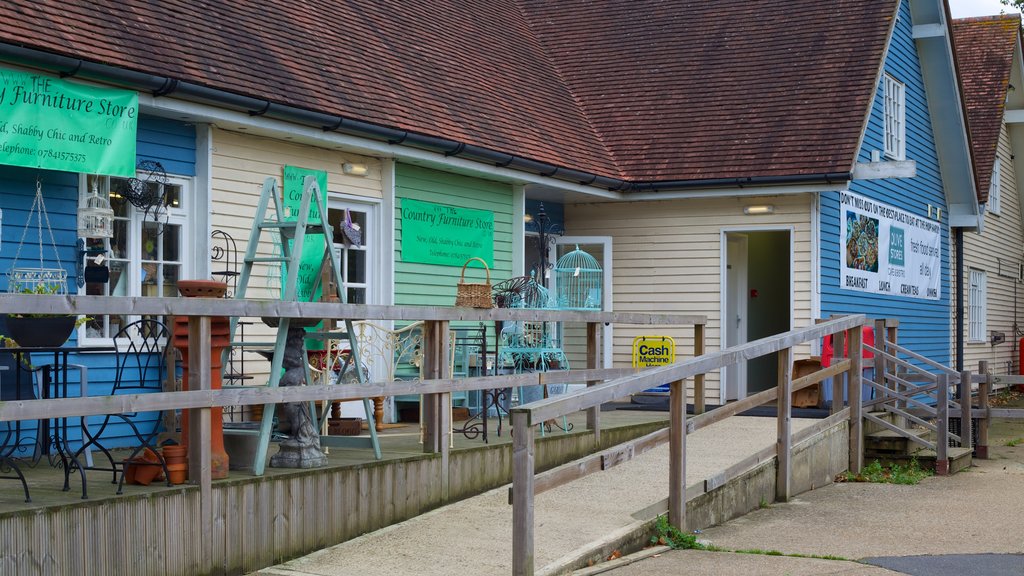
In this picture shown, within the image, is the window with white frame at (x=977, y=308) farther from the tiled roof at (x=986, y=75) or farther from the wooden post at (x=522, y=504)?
the wooden post at (x=522, y=504)

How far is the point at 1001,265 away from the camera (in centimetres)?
2511

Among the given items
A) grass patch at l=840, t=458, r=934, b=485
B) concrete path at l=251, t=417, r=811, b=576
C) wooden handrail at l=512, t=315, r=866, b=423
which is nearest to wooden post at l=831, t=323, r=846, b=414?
grass patch at l=840, t=458, r=934, b=485

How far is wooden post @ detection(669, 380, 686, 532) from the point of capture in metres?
6.91

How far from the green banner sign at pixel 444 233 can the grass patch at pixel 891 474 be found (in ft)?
15.3

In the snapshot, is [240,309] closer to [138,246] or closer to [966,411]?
[138,246]

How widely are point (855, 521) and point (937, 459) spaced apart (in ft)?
11.3

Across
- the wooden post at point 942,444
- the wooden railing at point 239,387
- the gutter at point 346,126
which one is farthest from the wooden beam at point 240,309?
the wooden post at point 942,444

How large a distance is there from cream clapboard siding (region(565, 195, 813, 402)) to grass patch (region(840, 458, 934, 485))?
3.83 meters

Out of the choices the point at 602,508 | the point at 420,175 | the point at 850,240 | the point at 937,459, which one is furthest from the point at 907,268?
the point at 602,508

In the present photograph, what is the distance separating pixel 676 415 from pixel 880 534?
1610 mm

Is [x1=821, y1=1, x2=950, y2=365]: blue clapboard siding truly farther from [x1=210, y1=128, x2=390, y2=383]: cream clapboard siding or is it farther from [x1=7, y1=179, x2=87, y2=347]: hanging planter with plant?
[x1=7, y1=179, x2=87, y2=347]: hanging planter with plant

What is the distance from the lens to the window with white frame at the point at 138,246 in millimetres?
8383

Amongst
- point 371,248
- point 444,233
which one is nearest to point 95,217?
point 371,248

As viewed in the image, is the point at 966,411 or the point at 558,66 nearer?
the point at 966,411
